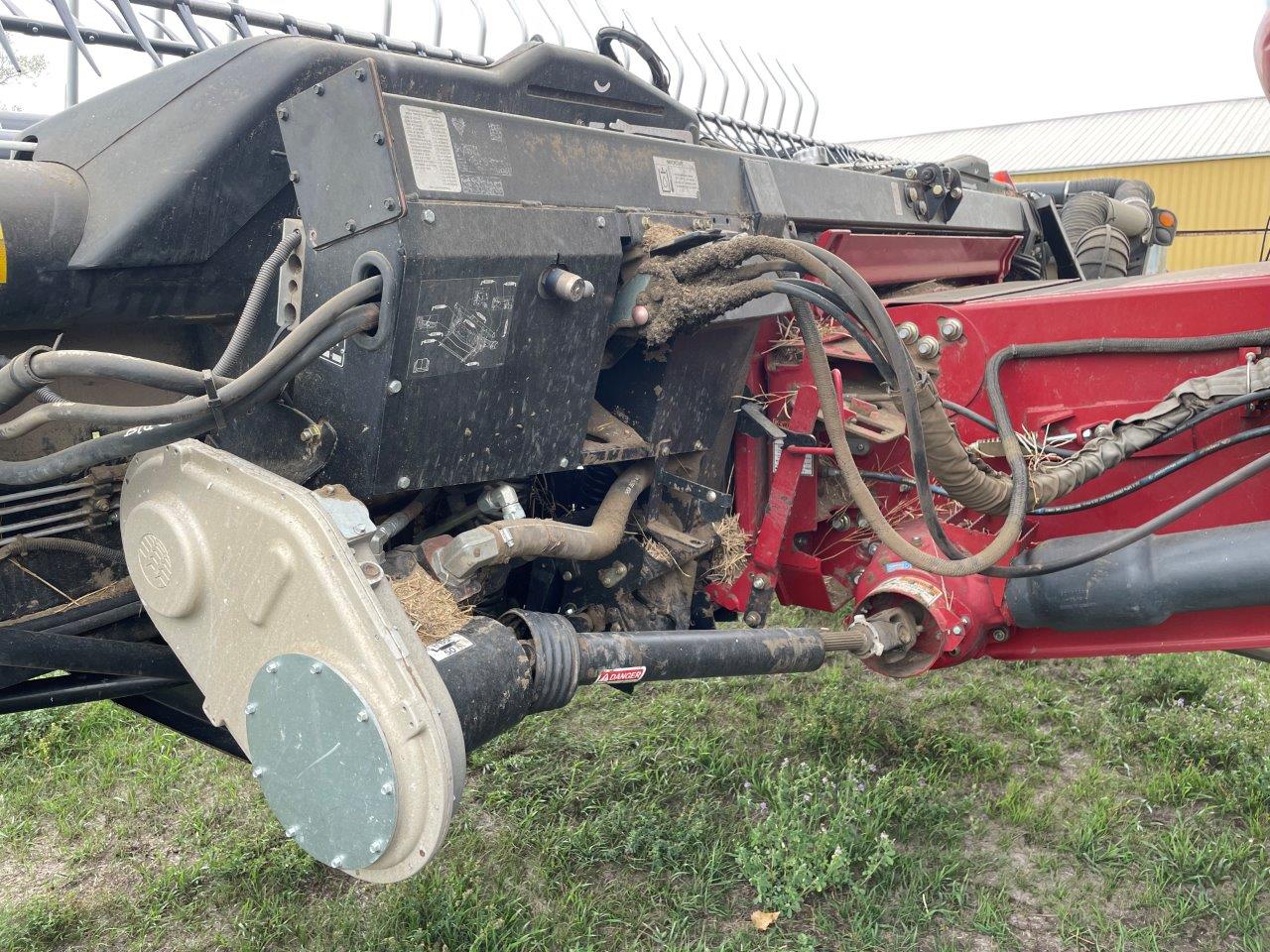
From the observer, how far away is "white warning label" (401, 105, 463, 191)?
5.68ft

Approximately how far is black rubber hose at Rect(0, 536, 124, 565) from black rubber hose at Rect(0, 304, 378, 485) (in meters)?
0.22

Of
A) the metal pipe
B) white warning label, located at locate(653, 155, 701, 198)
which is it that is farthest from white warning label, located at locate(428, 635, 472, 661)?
white warning label, located at locate(653, 155, 701, 198)

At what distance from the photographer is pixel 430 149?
→ 1761mm

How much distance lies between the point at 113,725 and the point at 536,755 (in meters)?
1.61

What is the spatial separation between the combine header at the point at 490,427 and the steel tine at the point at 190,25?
51 mm

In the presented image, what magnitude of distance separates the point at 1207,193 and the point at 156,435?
2218cm

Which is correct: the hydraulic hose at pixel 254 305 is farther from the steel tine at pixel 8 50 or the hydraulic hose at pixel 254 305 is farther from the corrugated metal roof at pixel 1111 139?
the corrugated metal roof at pixel 1111 139

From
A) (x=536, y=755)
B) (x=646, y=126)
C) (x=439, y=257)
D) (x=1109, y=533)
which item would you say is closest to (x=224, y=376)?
(x=439, y=257)

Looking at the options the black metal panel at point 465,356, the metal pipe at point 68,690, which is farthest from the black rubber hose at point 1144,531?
the metal pipe at point 68,690

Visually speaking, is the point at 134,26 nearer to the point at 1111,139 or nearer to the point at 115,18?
the point at 115,18

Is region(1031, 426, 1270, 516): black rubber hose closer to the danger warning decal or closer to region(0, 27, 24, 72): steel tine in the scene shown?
the danger warning decal

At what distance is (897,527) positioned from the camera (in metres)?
2.60

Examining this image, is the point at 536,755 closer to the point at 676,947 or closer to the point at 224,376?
the point at 676,947

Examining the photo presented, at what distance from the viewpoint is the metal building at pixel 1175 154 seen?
19406 mm
